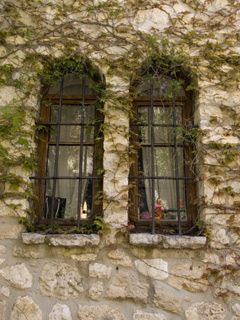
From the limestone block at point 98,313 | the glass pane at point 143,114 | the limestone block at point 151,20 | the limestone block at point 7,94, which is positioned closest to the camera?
the limestone block at point 98,313

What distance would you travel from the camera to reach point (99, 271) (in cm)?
262

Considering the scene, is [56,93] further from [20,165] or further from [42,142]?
[20,165]

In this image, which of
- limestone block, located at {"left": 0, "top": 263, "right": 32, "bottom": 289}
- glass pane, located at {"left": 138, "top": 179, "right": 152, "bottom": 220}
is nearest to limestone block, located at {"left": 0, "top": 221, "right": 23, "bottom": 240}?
limestone block, located at {"left": 0, "top": 263, "right": 32, "bottom": 289}

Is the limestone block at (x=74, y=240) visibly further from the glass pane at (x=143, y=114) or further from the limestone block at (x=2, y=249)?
the glass pane at (x=143, y=114)

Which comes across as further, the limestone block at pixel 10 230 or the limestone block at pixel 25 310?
the limestone block at pixel 10 230

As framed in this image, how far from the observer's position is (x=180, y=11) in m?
3.42

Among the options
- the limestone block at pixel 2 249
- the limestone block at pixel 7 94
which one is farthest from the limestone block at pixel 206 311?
the limestone block at pixel 7 94

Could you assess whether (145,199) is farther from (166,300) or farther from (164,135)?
(166,300)

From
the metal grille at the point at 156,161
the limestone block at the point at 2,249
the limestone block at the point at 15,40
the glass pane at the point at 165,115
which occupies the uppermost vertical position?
the limestone block at the point at 15,40

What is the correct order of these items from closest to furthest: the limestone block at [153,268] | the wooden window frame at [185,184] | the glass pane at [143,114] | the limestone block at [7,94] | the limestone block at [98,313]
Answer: the limestone block at [98,313], the limestone block at [153,268], the wooden window frame at [185,184], the limestone block at [7,94], the glass pane at [143,114]

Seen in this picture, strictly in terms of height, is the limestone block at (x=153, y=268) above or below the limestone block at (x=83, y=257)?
below

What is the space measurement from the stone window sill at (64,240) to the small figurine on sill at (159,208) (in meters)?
0.58

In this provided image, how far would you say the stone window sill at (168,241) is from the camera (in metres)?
2.65

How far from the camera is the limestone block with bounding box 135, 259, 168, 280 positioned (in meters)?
2.62
